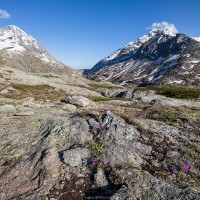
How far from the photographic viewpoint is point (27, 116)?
54.1 ft

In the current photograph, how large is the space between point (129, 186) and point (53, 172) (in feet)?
11.4

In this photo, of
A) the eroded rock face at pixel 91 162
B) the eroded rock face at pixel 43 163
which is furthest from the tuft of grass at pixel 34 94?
the eroded rock face at pixel 91 162

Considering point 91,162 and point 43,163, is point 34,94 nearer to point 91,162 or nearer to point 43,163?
point 43,163

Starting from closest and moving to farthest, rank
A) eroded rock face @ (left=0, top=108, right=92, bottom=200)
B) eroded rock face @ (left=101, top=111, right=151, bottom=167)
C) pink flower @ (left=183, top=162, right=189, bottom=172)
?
eroded rock face @ (left=0, top=108, right=92, bottom=200) < pink flower @ (left=183, top=162, right=189, bottom=172) < eroded rock face @ (left=101, top=111, right=151, bottom=167)

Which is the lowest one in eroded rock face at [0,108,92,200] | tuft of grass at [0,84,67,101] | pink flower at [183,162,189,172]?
tuft of grass at [0,84,67,101]

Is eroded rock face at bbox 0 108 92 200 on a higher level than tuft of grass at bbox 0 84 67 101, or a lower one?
higher

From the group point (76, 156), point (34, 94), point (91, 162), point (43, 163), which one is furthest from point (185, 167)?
point (34, 94)

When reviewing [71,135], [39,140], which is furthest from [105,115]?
[39,140]

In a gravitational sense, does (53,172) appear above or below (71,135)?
below

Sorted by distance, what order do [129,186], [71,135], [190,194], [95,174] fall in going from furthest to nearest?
1. [71,135]
2. [95,174]
3. [129,186]
4. [190,194]

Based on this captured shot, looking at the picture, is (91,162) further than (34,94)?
No

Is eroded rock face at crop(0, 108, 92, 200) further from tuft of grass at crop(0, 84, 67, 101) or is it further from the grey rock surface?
tuft of grass at crop(0, 84, 67, 101)

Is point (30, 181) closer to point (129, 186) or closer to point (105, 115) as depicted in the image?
point (129, 186)

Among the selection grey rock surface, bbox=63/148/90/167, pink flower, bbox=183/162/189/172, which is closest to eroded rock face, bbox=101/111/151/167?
grey rock surface, bbox=63/148/90/167
